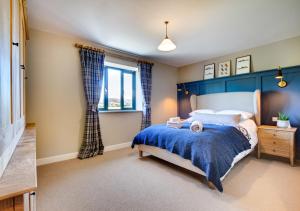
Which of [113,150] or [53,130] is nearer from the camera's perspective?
[53,130]

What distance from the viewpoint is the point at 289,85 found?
3.16m

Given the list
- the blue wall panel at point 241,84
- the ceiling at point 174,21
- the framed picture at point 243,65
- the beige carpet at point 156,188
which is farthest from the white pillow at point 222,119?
the ceiling at point 174,21

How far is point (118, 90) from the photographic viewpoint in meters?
4.10

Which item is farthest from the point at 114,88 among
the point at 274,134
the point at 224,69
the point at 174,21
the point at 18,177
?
the point at 274,134

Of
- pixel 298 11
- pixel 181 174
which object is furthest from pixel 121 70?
pixel 298 11

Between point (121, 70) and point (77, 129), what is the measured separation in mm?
1865

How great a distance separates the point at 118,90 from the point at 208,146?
2.76 m

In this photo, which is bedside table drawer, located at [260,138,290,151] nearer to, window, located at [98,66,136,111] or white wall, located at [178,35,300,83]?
white wall, located at [178,35,300,83]

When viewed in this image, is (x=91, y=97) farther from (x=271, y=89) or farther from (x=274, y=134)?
(x=271, y=89)

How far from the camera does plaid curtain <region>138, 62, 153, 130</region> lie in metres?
4.29

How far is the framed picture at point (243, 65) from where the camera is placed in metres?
3.72

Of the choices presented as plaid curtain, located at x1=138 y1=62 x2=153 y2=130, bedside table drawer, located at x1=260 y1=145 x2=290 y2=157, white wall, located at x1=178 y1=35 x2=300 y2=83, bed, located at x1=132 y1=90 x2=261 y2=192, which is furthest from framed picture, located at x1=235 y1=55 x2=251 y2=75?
plaid curtain, located at x1=138 y1=62 x2=153 y2=130

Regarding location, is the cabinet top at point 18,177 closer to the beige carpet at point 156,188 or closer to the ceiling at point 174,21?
the beige carpet at point 156,188

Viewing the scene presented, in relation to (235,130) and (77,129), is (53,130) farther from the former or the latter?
(235,130)
